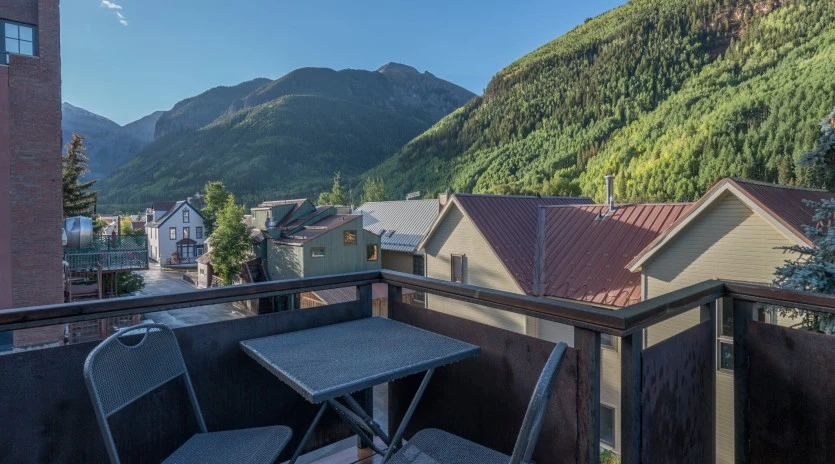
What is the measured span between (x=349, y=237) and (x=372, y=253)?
1.72 m

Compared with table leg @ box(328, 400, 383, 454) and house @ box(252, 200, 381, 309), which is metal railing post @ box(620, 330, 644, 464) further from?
house @ box(252, 200, 381, 309)

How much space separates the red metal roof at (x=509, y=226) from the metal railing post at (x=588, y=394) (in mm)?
11215

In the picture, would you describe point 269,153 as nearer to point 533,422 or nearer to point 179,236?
point 179,236

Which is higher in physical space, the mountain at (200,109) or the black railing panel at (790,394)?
the mountain at (200,109)

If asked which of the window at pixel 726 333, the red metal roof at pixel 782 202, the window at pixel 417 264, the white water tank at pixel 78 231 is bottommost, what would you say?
the window at pixel 417 264

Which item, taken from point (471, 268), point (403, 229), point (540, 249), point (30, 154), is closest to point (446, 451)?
point (471, 268)

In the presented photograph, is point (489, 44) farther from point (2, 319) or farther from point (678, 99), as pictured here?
point (2, 319)

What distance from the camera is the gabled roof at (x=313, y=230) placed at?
21578mm

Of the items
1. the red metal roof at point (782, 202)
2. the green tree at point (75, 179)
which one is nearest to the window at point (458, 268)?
the red metal roof at point (782, 202)

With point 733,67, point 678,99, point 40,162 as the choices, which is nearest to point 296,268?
point 40,162

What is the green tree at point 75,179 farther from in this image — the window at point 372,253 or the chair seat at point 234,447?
the chair seat at point 234,447

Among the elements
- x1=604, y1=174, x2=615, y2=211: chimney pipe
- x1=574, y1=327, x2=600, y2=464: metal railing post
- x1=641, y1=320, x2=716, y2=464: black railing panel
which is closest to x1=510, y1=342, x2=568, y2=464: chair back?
x1=574, y1=327, x2=600, y2=464: metal railing post

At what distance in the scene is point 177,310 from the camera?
16656 millimetres

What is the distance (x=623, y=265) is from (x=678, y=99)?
103 feet
